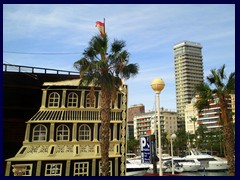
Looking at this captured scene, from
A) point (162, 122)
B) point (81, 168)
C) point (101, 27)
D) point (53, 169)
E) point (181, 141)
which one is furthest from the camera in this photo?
point (162, 122)

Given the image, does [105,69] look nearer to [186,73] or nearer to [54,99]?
[54,99]

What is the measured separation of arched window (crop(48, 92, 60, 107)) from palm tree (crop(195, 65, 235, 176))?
7.41 metres

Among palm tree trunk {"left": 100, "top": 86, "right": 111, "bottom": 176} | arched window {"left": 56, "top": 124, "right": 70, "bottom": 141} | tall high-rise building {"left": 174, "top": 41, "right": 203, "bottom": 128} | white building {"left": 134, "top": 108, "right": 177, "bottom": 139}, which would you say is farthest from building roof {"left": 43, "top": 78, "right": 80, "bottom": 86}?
tall high-rise building {"left": 174, "top": 41, "right": 203, "bottom": 128}

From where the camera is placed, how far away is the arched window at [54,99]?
15.2 metres

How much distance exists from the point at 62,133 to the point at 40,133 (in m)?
1.14

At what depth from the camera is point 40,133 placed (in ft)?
48.5

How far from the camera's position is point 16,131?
14398 mm

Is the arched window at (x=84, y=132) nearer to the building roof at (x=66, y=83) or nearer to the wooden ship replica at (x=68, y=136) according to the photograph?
the wooden ship replica at (x=68, y=136)

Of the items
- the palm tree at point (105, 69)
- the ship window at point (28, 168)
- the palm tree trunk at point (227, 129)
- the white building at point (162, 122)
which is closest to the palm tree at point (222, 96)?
the palm tree trunk at point (227, 129)

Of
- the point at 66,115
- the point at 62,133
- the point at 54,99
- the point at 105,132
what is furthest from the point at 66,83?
the point at 105,132

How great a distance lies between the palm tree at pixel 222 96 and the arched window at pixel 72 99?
646 centimetres

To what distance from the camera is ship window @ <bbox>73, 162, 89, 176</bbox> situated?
14623 mm

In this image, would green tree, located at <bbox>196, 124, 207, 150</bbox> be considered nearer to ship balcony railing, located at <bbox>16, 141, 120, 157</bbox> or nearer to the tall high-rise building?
the tall high-rise building
